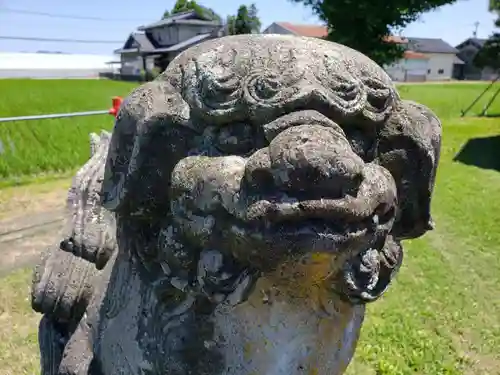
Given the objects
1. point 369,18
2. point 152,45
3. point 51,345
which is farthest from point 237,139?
point 152,45

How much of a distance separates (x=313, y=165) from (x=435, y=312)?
2986 millimetres

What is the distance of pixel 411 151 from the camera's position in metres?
0.69

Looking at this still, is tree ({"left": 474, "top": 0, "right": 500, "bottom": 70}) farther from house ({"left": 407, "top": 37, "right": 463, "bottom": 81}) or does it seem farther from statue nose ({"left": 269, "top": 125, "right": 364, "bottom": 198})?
house ({"left": 407, "top": 37, "right": 463, "bottom": 81})

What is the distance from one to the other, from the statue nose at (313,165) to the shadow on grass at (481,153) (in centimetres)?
730

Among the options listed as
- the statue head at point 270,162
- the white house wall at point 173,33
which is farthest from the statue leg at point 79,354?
the white house wall at point 173,33

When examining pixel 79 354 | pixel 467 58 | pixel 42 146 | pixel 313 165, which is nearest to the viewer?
pixel 313 165

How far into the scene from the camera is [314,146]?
57 cm

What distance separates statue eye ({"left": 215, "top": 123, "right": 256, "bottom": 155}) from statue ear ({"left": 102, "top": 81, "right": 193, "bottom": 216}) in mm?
47

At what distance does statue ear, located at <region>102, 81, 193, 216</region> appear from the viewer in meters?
0.66

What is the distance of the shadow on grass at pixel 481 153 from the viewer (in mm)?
7508

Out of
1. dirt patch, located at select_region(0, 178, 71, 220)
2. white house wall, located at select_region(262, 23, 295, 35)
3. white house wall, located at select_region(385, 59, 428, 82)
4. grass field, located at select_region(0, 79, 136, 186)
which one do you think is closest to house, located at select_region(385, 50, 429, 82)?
white house wall, located at select_region(385, 59, 428, 82)

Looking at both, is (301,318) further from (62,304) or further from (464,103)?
(464,103)

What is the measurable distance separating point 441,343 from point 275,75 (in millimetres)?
2649

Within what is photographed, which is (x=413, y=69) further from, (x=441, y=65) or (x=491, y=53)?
(x=491, y=53)
